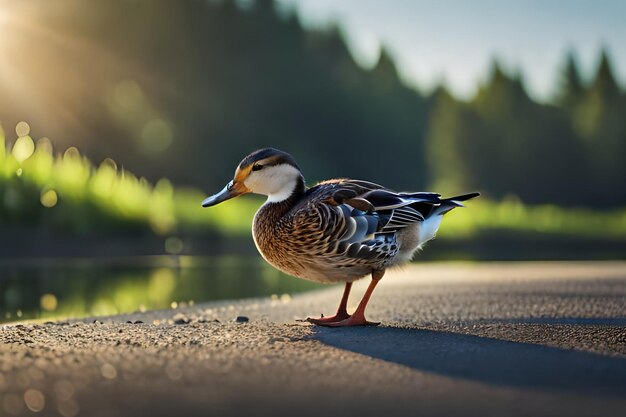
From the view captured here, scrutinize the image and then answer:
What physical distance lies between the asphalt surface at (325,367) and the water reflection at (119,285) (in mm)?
1684

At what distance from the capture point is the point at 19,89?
34.3m

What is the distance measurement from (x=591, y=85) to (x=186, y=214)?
24.7m

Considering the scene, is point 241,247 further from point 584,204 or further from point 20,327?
point 584,204

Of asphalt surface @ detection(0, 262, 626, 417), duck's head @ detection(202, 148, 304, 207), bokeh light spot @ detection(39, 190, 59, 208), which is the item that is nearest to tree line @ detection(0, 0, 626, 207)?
bokeh light spot @ detection(39, 190, 59, 208)

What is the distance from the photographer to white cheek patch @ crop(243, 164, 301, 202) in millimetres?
5715

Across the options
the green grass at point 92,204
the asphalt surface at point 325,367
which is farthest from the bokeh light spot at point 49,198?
the asphalt surface at point 325,367

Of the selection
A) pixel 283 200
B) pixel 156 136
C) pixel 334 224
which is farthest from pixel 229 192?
pixel 156 136

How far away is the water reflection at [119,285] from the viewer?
7754mm

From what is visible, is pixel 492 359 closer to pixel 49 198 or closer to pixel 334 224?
pixel 334 224

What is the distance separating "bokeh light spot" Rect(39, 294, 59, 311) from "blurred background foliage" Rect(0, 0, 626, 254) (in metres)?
14.6

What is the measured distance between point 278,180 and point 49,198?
9.69 meters

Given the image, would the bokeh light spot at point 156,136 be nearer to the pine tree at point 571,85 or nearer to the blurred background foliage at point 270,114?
the blurred background foliage at point 270,114

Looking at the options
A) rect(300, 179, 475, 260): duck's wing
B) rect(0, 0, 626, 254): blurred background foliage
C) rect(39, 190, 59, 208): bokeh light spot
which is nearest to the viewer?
rect(300, 179, 475, 260): duck's wing

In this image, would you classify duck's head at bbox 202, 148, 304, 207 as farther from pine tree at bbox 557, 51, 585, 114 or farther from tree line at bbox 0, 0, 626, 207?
pine tree at bbox 557, 51, 585, 114
